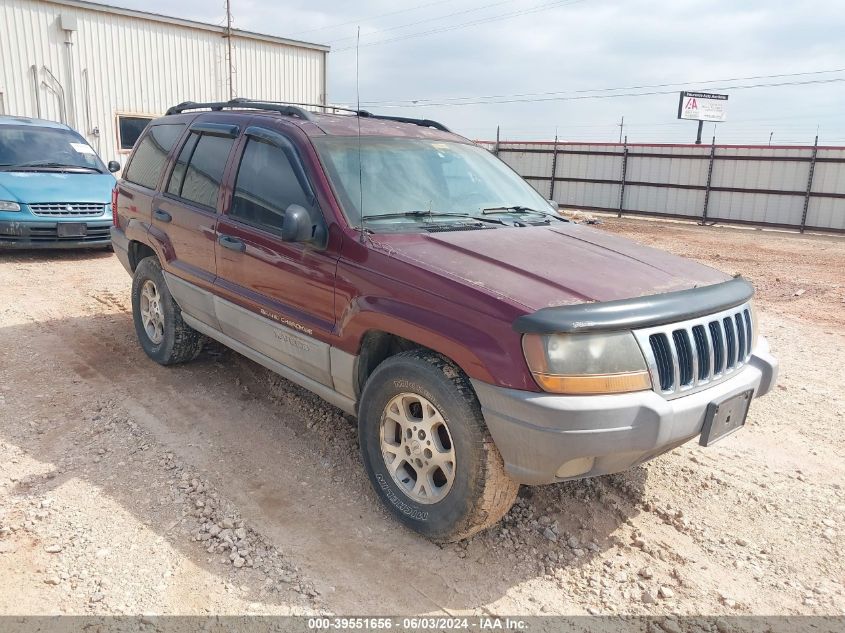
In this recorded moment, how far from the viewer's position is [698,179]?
1836 centimetres

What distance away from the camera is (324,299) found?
3477 millimetres

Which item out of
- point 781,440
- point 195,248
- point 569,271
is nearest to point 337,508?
point 569,271

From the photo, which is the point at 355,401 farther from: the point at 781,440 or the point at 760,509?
the point at 781,440

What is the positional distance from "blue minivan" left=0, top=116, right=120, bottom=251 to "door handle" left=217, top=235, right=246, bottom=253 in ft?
20.0

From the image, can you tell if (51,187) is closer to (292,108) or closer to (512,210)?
(292,108)

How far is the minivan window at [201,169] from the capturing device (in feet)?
14.3

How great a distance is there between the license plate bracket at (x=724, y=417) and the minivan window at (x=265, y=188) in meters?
2.23

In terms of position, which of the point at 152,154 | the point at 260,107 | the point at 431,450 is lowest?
the point at 431,450

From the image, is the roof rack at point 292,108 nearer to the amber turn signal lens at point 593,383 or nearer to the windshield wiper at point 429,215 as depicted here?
the windshield wiper at point 429,215

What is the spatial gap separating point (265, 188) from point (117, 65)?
14669mm

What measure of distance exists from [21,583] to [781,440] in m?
4.29

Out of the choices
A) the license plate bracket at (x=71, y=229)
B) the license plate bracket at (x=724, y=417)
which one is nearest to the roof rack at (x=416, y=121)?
the license plate bracket at (x=724, y=417)

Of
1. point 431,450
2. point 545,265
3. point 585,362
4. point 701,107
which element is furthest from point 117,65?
point 701,107

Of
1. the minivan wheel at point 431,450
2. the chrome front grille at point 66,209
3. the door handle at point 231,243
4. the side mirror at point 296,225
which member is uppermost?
the side mirror at point 296,225
